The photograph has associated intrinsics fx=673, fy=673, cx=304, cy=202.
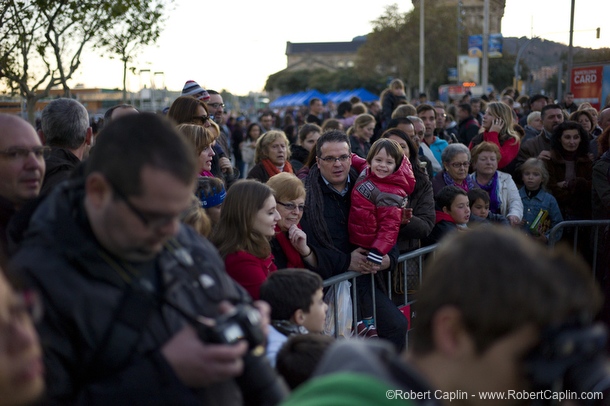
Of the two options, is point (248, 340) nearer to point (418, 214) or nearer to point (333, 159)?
point (333, 159)

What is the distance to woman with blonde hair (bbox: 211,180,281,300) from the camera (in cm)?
396

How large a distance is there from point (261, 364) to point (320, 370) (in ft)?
1.57

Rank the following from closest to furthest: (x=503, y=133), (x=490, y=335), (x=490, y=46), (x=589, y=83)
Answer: (x=490, y=335), (x=503, y=133), (x=589, y=83), (x=490, y=46)

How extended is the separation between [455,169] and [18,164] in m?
4.56

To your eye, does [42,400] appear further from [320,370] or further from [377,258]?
[377,258]

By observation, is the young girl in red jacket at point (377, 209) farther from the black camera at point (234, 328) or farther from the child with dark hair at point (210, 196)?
the black camera at point (234, 328)

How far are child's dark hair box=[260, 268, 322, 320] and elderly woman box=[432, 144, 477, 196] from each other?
3.51 m

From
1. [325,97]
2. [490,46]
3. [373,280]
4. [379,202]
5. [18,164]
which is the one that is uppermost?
[490,46]

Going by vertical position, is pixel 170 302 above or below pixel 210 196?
above

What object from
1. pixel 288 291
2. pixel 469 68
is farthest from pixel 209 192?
pixel 469 68

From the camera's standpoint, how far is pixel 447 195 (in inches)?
244

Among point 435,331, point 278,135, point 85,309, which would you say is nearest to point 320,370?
point 435,331

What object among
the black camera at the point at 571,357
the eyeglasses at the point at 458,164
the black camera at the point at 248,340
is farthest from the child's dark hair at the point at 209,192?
the black camera at the point at 571,357

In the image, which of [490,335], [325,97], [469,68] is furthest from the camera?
[325,97]
